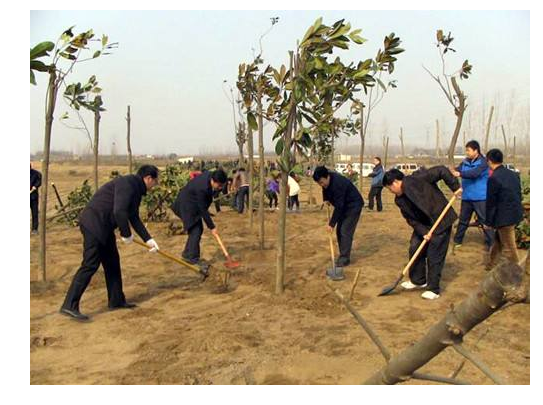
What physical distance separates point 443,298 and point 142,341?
127 inches

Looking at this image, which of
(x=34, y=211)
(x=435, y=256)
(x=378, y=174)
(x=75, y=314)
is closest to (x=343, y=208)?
(x=435, y=256)

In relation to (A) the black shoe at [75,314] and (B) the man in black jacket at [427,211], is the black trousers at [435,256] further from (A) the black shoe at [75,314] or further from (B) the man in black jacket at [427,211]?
(A) the black shoe at [75,314]

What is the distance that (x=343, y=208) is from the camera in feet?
21.9

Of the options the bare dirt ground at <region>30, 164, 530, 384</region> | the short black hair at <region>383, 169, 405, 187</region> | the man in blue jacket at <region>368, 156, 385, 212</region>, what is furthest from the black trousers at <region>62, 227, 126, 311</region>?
the man in blue jacket at <region>368, 156, 385, 212</region>

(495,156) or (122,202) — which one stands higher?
(495,156)

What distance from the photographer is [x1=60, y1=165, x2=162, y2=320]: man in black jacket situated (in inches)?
193

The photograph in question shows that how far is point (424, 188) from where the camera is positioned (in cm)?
550

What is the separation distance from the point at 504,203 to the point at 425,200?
3.57ft

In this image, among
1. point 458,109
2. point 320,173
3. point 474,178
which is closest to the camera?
point 320,173

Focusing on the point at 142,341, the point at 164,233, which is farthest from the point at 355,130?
the point at 142,341

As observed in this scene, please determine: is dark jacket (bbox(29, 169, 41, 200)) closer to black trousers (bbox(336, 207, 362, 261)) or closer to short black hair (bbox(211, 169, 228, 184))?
short black hair (bbox(211, 169, 228, 184))

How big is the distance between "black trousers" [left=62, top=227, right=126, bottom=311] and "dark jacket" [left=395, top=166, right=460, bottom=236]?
3185 millimetres

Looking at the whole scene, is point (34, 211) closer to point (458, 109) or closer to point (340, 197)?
point (340, 197)

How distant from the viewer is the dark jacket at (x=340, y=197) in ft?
21.4
